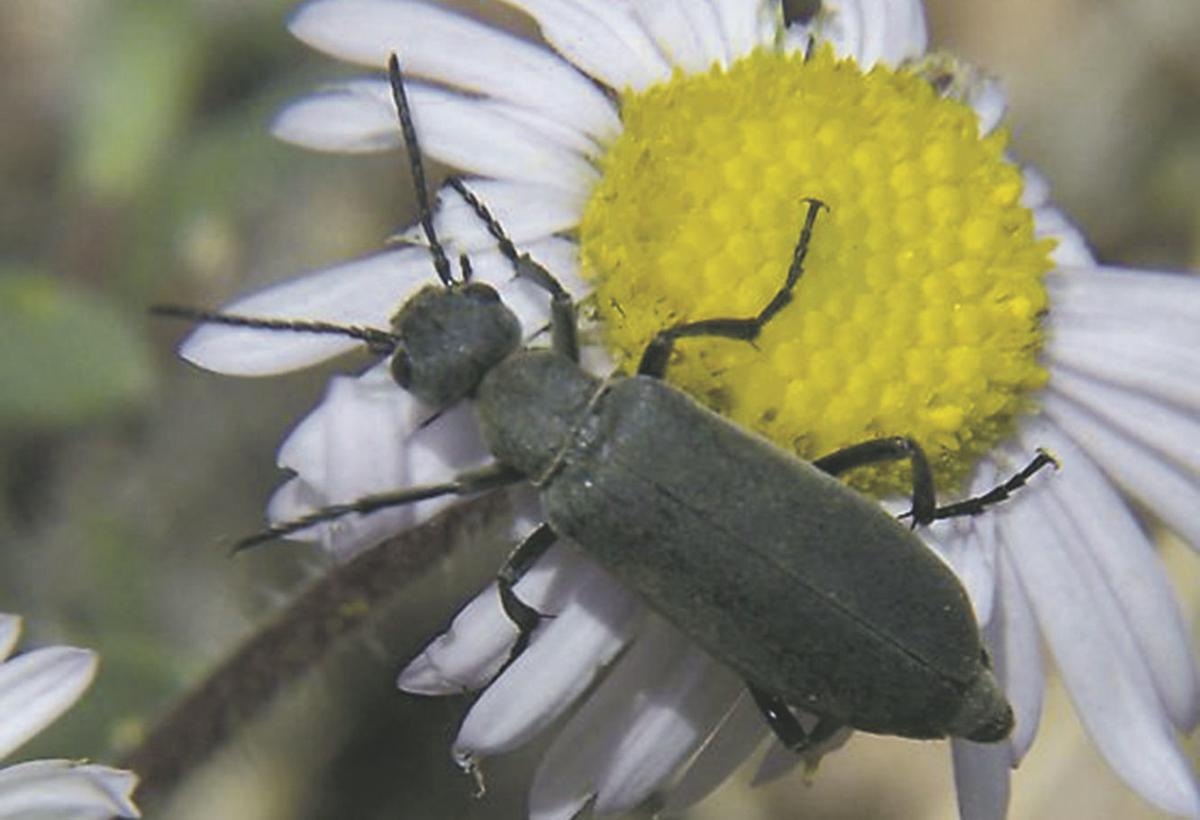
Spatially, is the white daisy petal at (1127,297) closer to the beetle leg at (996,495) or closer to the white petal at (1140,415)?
the white petal at (1140,415)

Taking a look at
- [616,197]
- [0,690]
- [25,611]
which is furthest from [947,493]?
[25,611]

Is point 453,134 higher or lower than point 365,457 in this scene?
higher

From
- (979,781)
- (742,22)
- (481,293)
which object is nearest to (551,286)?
(481,293)

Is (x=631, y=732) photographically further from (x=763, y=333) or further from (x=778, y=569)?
(x=763, y=333)

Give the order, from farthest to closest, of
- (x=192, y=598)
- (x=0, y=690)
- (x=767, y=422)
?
(x=192, y=598) → (x=767, y=422) → (x=0, y=690)

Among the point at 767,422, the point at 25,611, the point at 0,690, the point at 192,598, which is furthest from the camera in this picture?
the point at 192,598

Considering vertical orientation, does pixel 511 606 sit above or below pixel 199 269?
below

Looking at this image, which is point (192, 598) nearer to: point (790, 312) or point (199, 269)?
point (199, 269)

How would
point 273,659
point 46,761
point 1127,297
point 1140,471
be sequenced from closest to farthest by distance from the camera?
point 46,761 → point 1140,471 → point 1127,297 → point 273,659
